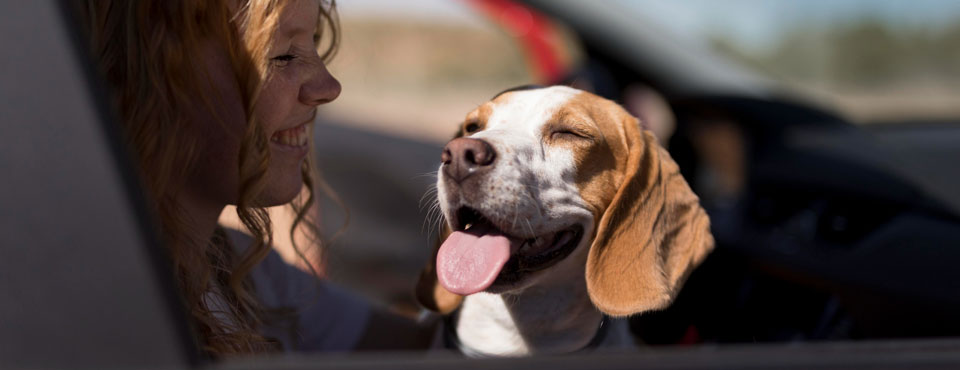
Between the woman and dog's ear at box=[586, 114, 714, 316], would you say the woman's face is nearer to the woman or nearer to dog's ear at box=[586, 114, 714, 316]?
the woman

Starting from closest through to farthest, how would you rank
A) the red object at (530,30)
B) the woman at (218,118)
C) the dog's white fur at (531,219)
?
the woman at (218,118)
the dog's white fur at (531,219)
the red object at (530,30)

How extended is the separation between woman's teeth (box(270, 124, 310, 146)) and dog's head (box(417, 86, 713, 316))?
11.5 inches

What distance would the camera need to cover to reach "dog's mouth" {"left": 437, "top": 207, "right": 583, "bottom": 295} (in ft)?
4.97

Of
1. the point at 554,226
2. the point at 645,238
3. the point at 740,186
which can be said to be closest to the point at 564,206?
the point at 554,226

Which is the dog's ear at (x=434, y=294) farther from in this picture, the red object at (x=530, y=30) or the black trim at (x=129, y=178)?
the red object at (x=530, y=30)

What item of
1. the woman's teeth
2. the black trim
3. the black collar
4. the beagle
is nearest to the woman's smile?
the woman's teeth

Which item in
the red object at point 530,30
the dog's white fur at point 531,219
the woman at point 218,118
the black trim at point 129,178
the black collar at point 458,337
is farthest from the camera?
the red object at point 530,30

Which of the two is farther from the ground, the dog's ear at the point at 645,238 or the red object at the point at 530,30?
the dog's ear at the point at 645,238

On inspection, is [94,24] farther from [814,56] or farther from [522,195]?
[814,56]

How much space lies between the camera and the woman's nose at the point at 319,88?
61.8 inches

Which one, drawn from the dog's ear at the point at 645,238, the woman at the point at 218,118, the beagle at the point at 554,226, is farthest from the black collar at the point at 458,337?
the woman at the point at 218,118

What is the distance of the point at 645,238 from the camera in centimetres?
162

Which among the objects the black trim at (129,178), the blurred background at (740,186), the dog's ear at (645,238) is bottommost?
the blurred background at (740,186)

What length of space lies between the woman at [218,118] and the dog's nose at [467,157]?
0.25m
